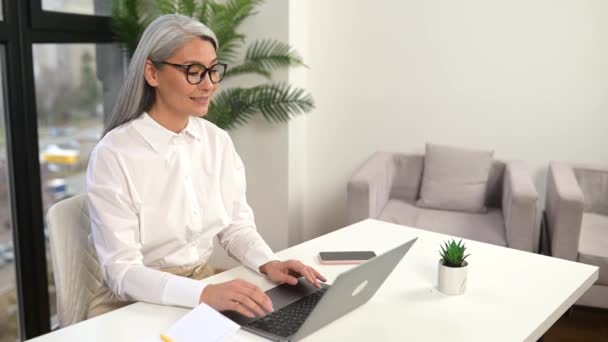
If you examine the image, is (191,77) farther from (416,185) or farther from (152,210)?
(416,185)

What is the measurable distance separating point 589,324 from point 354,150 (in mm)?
1813

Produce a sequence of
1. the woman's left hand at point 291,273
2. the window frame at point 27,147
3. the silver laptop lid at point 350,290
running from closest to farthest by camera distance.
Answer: the silver laptop lid at point 350,290 < the woman's left hand at point 291,273 < the window frame at point 27,147

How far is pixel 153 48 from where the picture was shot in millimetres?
1899

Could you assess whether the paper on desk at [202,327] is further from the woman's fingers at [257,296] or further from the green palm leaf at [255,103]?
the green palm leaf at [255,103]

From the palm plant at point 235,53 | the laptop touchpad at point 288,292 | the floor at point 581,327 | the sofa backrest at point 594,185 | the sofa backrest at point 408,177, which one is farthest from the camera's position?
the sofa backrest at point 408,177

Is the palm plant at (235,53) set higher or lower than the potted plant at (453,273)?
higher

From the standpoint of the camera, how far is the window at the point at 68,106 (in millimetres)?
3338

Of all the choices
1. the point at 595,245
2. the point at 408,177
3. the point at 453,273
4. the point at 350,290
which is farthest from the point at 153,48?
the point at 408,177

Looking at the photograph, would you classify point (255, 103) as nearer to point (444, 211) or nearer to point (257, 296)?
point (444, 211)

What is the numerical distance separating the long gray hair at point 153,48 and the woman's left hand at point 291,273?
0.61 m

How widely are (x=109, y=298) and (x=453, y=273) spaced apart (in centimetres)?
95

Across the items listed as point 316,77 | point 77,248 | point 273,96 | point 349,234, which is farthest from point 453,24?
point 77,248

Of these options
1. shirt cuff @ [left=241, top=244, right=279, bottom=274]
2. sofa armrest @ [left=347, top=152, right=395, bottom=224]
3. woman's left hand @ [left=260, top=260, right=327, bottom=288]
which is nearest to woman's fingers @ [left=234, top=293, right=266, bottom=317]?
woman's left hand @ [left=260, top=260, right=327, bottom=288]

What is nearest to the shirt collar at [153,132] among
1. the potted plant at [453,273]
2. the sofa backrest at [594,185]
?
the potted plant at [453,273]
